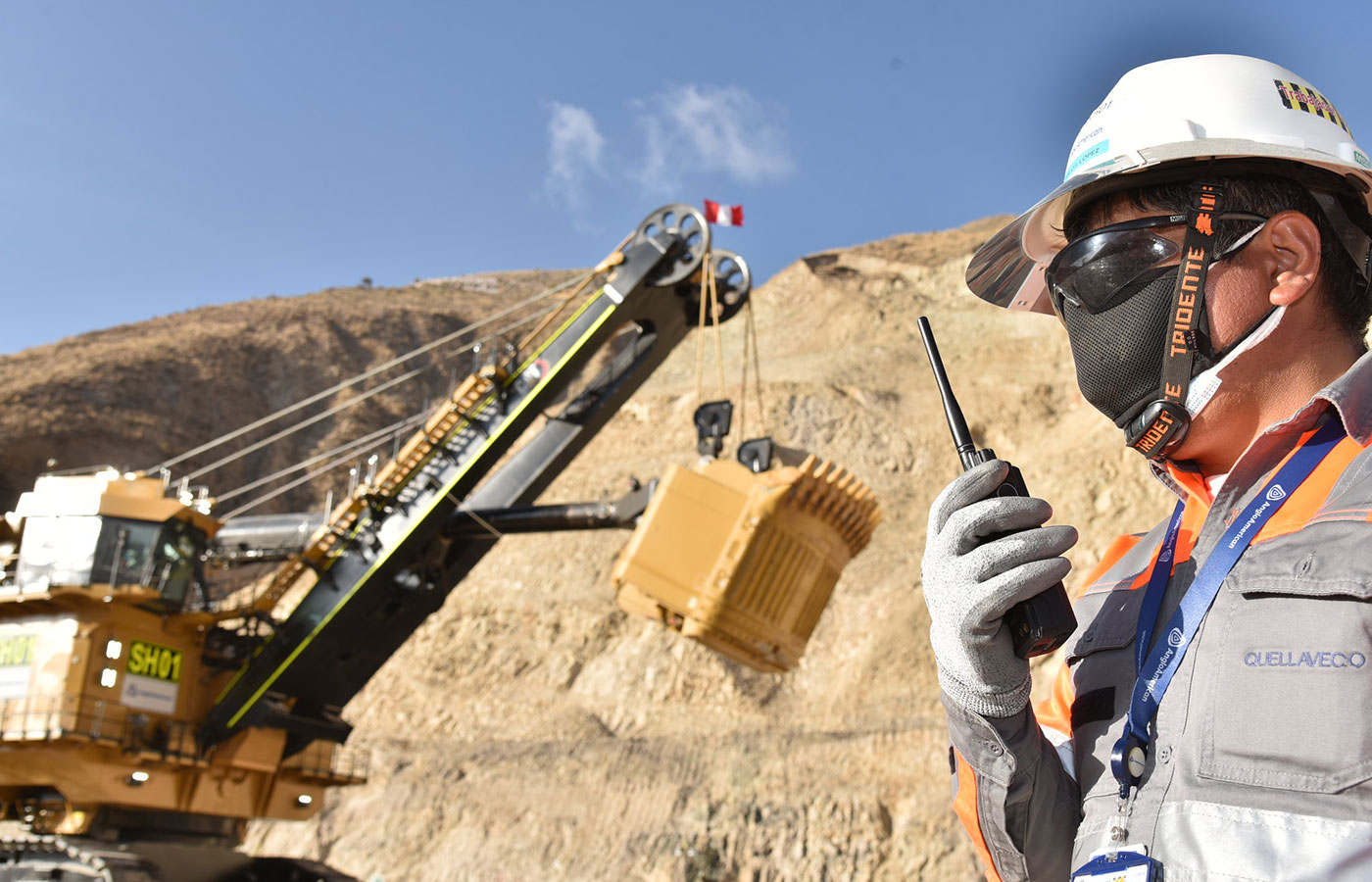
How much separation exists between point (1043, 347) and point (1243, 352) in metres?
29.1

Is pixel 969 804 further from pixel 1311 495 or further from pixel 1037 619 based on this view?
pixel 1311 495

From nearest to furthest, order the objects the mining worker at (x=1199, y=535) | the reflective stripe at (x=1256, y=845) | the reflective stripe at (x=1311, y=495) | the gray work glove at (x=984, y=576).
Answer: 1. the reflective stripe at (x=1256, y=845)
2. the mining worker at (x=1199, y=535)
3. the reflective stripe at (x=1311, y=495)
4. the gray work glove at (x=984, y=576)

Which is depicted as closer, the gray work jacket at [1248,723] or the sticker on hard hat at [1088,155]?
the gray work jacket at [1248,723]

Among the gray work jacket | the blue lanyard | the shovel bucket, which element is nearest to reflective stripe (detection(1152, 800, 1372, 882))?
the gray work jacket

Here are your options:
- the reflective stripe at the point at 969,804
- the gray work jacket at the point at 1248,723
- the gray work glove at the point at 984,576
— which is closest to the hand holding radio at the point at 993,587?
the gray work glove at the point at 984,576

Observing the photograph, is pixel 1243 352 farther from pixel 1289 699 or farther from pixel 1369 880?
pixel 1369 880

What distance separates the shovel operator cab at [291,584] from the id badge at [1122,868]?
22.0 feet

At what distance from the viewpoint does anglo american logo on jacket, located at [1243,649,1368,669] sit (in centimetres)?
146

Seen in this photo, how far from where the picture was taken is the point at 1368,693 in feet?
4.74

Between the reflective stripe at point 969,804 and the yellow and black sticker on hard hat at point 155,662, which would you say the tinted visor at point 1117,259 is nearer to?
the reflective stripe at point 969,804

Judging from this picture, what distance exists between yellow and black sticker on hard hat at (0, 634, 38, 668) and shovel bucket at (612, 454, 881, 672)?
5.92 m

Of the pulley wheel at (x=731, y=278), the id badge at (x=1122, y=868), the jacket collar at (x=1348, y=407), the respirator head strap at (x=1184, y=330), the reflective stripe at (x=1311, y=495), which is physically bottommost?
the id badge at (x=1122, y=868)

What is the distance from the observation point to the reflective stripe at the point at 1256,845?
56.0 inches

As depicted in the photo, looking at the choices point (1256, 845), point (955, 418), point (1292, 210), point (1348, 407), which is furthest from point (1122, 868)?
point (1292, 210)
